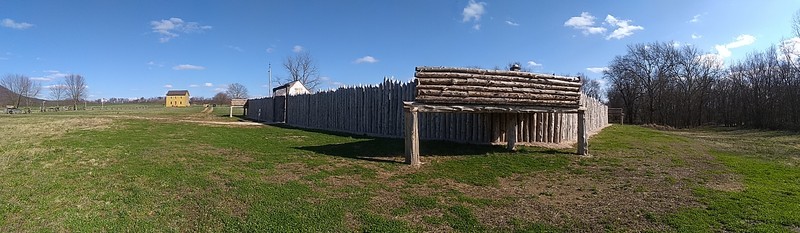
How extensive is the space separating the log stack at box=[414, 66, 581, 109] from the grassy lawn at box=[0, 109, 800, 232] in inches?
53.9

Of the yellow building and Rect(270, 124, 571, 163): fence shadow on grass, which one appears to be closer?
Rect(270, 124, 571, 163): fence shadow on grass

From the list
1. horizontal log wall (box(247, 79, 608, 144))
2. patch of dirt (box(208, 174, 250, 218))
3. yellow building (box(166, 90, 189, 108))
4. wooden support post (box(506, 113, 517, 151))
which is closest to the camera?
patch of dirt (box(208, 174, 250, 218))

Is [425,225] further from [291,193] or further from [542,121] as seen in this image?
[542,121]

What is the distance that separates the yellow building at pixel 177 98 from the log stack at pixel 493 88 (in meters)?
94.1

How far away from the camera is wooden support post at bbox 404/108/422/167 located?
29.8ft

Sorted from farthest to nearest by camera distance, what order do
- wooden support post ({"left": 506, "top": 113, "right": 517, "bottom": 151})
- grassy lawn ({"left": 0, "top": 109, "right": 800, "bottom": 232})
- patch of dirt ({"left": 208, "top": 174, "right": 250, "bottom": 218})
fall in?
wooden support post ({"left": 506, "top": 113, "right": 517, "bottom": 151}) → patch of dirt ({"left": 208, "top": 174, "right": 250, "bottom": 218}) → grassy lawn ({"left": 0, "top": 109, "right": 800, "bottom": 232})

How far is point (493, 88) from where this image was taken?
10062 millimetres

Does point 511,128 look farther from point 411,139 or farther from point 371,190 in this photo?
point 371,190

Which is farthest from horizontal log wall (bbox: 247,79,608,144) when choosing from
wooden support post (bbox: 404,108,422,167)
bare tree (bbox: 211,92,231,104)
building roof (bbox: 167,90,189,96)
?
building roof (bbox: 167,90,189,96)

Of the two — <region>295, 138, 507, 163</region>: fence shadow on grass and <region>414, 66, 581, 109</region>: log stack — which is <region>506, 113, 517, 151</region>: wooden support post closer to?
<region>295, 138, 507, 163</region>: fence shadow on grass

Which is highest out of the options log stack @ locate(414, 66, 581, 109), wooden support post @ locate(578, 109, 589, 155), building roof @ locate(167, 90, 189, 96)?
building roof @ locate(167, 90, 189, 96)

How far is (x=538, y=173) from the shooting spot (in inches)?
329

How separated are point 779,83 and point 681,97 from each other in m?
9.25

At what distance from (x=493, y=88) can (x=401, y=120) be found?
4.89 m
